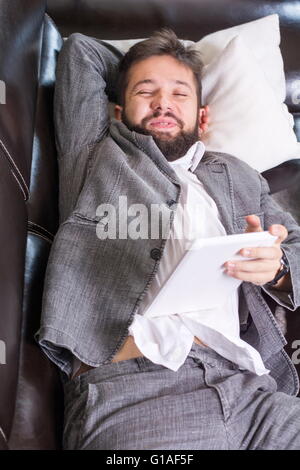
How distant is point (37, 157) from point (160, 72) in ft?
1.29

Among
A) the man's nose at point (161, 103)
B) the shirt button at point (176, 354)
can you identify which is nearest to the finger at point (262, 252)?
the shirt button at point (176, 354)

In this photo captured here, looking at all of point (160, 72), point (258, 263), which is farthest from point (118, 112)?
point (258, 263)

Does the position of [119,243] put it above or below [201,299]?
above

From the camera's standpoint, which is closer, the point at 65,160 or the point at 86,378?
the point at 86,378

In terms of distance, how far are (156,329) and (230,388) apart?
0.18 m

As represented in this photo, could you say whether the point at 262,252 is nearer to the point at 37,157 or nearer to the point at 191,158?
the point at 191,158

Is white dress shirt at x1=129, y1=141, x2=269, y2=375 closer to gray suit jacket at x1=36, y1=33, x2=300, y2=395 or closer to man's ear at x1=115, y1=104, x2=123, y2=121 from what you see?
gray suit jacket at x1=36, y1=33, x2=300, y2=395

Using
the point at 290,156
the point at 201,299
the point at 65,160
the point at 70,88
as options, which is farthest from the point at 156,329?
the point at 290,156

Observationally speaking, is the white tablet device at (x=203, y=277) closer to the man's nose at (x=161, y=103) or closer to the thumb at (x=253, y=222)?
the thumb at (x=253, y=222)

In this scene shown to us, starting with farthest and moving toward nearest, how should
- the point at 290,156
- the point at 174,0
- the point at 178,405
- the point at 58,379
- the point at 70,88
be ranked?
the point at 174,0 < the point at 290,156 < the point at 70,88 < the point at 58,379 < the point at 178,405

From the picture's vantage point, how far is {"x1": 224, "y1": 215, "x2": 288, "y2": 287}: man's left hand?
1.08 metres

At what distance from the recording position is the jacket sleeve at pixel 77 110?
4.42 ft

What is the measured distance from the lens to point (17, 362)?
1.08 metres

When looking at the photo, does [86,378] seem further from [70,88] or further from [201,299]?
[70,88]
